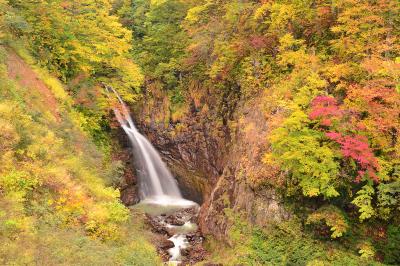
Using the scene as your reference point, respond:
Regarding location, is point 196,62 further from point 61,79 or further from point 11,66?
point 11,66

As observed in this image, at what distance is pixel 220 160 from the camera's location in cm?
1977

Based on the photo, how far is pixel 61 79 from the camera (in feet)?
66.0

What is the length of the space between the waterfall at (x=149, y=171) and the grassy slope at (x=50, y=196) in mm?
7163

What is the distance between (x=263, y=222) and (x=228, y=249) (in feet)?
6.97

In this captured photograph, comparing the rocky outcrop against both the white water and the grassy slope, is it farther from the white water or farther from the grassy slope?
the grassy slope

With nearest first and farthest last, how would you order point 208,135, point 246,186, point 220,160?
point 246,186, point 220,160, point 208,135

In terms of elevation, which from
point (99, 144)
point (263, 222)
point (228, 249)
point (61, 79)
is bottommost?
point (228, 249)

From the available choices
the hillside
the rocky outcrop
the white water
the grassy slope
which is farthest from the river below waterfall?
the grassy slope

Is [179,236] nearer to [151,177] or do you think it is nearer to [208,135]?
[208,135]

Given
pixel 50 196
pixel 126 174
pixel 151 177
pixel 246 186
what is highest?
pixel 50 196

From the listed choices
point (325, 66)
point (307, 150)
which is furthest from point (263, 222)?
point (325, 66)

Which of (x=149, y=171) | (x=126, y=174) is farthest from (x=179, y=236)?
(x=149, y=171)

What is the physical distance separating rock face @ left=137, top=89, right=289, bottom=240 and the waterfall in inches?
22.8

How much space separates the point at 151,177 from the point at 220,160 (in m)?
5.79
